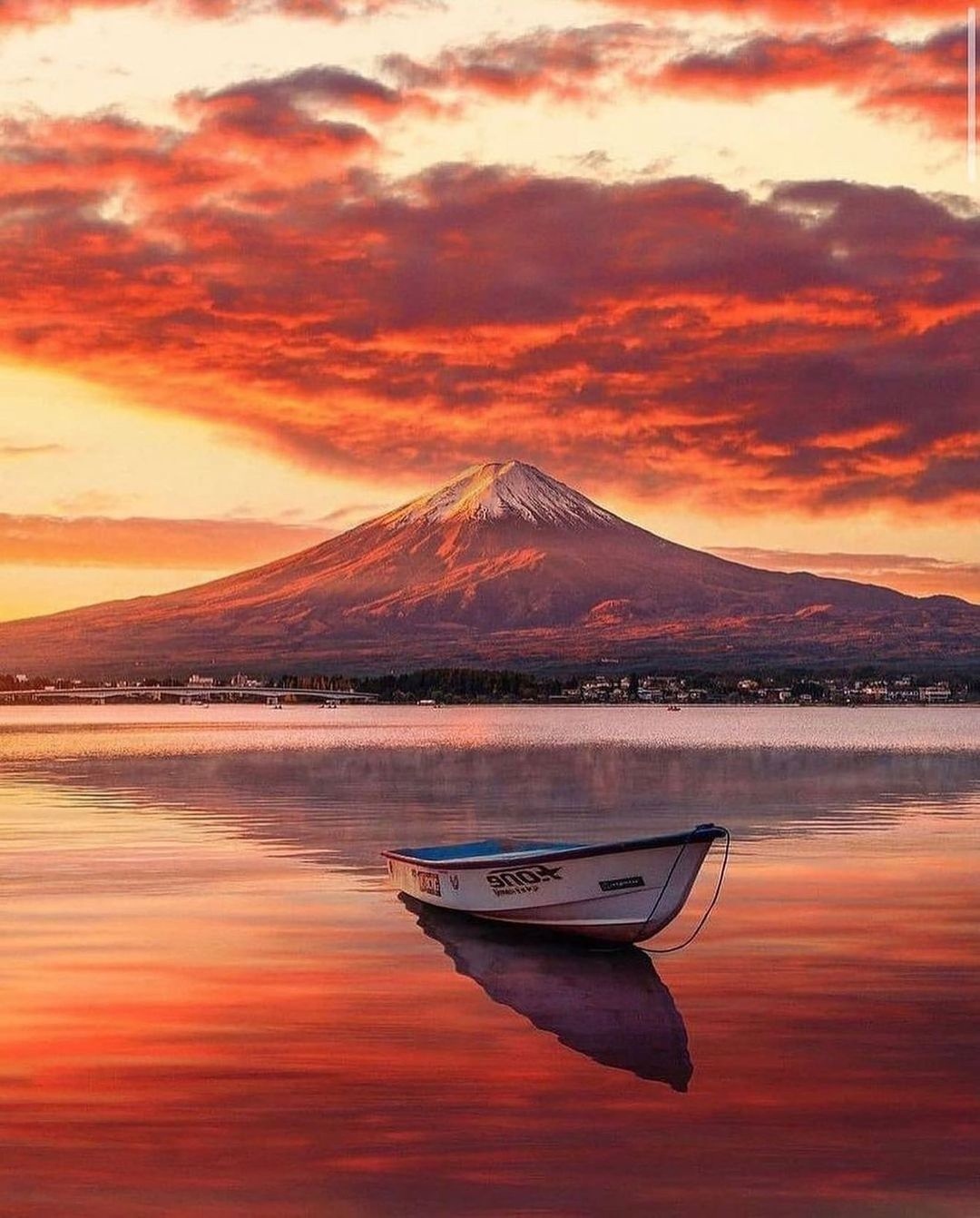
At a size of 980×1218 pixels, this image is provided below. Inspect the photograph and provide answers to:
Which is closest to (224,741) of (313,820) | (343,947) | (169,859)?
(313,820)

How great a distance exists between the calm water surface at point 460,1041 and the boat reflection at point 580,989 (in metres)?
0.07

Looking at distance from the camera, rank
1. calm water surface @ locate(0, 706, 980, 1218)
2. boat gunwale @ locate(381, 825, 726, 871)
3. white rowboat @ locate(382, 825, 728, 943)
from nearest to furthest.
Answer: calm water surface @ locate(0, 706, 980, 1218) → boat gunwale @ locate(381, 825, 726, 871) → white rowboat @ locate(382, 825, 728, 943)

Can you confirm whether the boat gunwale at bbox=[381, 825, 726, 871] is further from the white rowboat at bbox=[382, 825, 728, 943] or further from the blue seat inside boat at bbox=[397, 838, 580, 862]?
the blue seat inside boat at bbox=[397, 838, 580, 862]

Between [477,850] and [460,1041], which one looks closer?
[460,1041]

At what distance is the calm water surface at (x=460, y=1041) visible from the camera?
44.0 feet

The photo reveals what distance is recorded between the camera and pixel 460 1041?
18797 millimetres

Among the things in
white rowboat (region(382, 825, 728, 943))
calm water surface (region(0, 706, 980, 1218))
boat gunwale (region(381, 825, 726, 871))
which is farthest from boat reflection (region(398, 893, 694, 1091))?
boat gunwale (region(381, 825, 726, 871))

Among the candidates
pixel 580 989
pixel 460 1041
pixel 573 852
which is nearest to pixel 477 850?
pixel 573 852

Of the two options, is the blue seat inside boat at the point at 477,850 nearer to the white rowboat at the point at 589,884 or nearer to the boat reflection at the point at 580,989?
the boat reflection at the point at 580,989

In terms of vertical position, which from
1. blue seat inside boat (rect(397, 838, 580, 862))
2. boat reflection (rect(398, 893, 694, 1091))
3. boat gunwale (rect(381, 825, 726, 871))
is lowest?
boat reflection (rect(398, 893, 694, 1091))

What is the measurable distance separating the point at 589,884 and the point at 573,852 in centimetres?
49

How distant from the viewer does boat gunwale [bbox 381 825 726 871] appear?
23547 mm

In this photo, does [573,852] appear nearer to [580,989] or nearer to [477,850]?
[580,989]

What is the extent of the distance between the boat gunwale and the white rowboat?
0.01 meters
